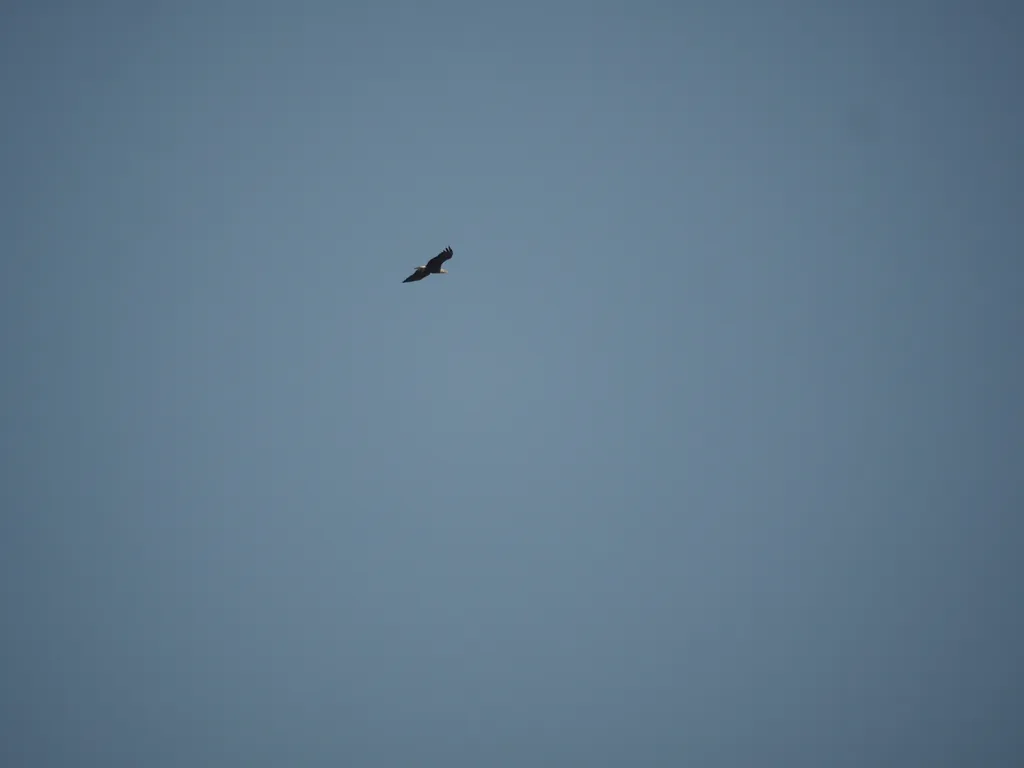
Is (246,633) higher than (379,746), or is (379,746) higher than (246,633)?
(246,633)

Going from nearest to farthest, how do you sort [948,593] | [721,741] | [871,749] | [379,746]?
1. [871,749]
2. [721,741]
3. [379,746]
4. [948,593]

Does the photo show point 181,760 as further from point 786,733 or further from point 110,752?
point 786,733

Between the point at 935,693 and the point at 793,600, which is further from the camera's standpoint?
the point at 793,600

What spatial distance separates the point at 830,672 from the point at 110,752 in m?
113

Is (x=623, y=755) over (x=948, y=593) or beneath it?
beneath

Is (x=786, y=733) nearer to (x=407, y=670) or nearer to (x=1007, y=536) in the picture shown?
(x=407, y=670)

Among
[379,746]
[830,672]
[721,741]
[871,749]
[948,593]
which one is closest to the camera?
[871,749]

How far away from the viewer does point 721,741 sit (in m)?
121

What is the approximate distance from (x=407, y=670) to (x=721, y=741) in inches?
2766

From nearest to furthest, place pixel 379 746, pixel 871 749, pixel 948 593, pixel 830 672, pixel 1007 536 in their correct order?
pixel 871 749
pixel 379 746
pixel 830 672
pixel 948 593
pixel 1007 536

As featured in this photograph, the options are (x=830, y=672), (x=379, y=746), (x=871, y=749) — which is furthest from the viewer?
(x=830, y=672)


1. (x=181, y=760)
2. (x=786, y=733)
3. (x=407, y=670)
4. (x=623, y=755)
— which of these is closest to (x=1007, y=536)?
(x=786, y=733)

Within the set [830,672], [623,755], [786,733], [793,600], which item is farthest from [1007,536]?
[623,755]

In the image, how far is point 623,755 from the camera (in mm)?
118688
